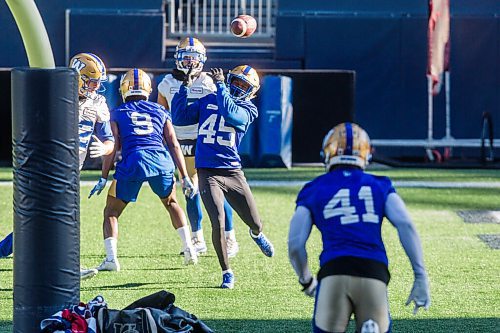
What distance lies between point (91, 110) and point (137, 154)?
26.6 inches

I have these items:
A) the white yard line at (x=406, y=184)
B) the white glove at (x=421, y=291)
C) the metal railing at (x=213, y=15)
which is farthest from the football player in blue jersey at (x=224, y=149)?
the metal railing at (x=213, y=15)

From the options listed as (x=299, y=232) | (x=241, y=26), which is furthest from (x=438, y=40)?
(x=299, y=232)

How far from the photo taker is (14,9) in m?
6.57

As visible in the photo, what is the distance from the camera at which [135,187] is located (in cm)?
972

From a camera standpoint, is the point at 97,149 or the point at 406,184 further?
the point at 406,184

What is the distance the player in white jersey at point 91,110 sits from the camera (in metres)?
9.85

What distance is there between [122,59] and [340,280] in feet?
52.6

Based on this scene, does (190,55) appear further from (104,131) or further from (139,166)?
(139,166)

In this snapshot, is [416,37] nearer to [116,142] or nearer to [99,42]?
[99,42]

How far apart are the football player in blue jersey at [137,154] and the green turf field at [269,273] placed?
578 millimetres

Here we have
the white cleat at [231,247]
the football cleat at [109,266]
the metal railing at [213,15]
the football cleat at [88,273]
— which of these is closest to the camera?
the football cleat at [88,273]

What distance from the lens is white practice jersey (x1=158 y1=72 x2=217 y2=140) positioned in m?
10.5

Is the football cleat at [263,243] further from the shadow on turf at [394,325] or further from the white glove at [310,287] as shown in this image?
the white glove at [310,287]

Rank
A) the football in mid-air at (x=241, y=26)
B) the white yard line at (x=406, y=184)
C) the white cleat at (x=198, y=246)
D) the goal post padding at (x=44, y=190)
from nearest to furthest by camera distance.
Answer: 1. the goal post padding at (x=44, y=190)
2. the white cleat at (x=198, y=246)
3. the football in mid-air at (x=241, y=26)
4. the white yard line at (x=406, y=184)
